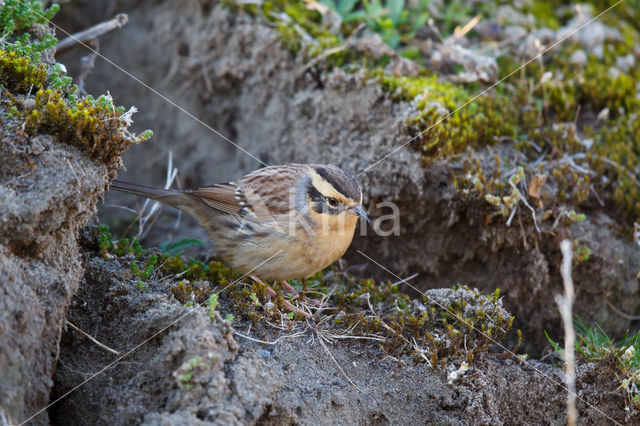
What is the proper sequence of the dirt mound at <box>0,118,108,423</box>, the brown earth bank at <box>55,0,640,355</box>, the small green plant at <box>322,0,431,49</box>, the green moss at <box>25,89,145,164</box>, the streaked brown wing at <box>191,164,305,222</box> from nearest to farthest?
the dirt mound at <box>0,118,108,423</box> → the green moss at <box>25,89,145,164</box> → the streaked brown wing at <box>191,164,305,222</box> → the brown earth bank at <box>55,0,640,355</box> → the small green plant at <box>322,0,431,49</box>

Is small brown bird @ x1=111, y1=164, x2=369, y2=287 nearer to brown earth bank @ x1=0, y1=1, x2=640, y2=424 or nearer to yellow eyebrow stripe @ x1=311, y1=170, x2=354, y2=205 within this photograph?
yellow eyebrow stripe @ x1=311, y1=170, x2=354, y2=205

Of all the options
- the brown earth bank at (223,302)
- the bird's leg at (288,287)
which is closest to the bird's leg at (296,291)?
the bird's leg at (288,287)

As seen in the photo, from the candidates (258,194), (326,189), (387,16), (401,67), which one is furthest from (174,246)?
(387,16)

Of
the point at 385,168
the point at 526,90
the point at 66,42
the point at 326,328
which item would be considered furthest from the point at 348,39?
the point at 326,328

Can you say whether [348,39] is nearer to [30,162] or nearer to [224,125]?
[224,125]

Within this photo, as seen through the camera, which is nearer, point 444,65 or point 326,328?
point 326,328

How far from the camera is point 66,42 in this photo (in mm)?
5844

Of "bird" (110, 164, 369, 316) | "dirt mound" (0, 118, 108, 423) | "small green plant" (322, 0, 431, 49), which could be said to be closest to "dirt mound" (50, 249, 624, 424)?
"dirt mound" (0, 118, 108, 423)

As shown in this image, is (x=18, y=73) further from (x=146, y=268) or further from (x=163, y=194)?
(x=163, y=194)

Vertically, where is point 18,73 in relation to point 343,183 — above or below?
above

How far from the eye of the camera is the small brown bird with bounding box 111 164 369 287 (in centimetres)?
526

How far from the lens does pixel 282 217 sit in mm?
5480

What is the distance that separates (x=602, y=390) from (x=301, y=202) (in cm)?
293

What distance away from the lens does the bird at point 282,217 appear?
5262 millimetres
